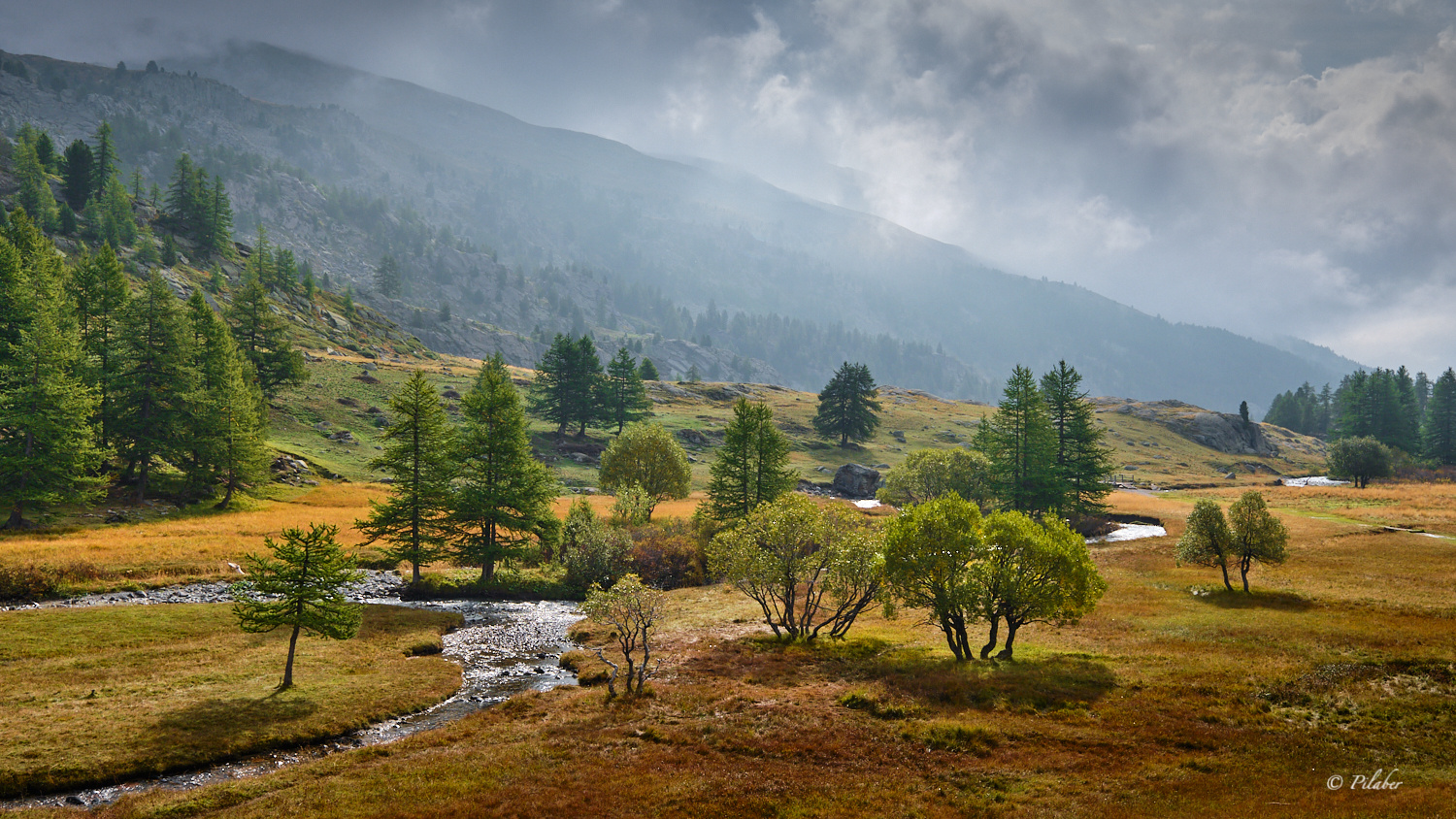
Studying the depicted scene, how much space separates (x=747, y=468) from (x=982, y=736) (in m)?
52.0

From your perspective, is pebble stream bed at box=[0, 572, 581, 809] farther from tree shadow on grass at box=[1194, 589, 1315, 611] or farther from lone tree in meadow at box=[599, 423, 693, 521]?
tree shadow on grass at box=[1194, 589, 1315, 611]

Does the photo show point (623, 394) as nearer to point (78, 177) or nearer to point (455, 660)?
point (455, 660)

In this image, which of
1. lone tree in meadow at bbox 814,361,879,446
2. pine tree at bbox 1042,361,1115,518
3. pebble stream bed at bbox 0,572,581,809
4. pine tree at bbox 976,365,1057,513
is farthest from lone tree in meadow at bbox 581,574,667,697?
lone tree in meadow at bbox 814,361,879,446

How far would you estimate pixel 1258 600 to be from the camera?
45281mm

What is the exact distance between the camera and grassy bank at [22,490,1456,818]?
21797 millimetres

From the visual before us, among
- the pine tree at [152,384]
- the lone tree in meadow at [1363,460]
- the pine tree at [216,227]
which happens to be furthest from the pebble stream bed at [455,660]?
the pine tree at [216,227]

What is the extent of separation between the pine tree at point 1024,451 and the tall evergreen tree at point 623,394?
3036 inches

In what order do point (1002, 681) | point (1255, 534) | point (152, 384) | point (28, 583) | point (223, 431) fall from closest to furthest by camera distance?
point (1002, 681) < point (28, 583) < point (1255, 534) < point (152, 384) < point (223, 431)

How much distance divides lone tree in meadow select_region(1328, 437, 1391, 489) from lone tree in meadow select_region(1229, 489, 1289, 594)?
93.1 meters

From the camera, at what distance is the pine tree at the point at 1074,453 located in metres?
84.3

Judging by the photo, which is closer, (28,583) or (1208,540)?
(28,583)

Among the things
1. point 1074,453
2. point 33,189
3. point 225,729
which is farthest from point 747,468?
point 33,189

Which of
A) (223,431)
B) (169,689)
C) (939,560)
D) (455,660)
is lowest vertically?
(455,660)

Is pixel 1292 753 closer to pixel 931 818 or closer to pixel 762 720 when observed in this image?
pixel 931 818
